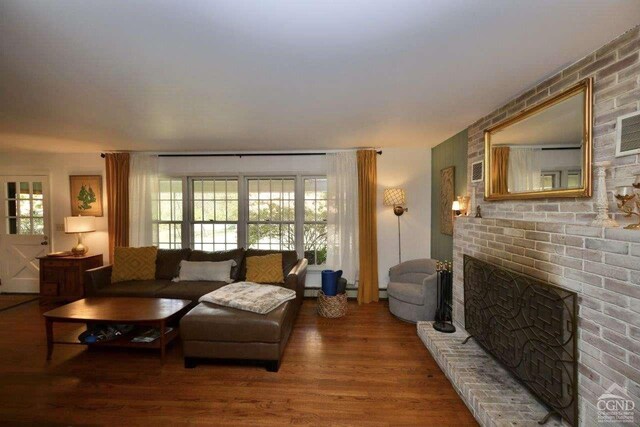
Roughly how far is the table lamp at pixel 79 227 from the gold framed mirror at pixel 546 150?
5377 millimetres

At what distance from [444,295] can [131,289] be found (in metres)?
3.70

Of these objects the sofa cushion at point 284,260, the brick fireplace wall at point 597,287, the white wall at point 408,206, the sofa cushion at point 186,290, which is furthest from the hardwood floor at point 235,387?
the white wall at point 408,206

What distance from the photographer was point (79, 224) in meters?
4.00

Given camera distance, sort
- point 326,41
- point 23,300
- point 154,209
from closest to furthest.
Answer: point 326,41, point 23,300, point 154,209

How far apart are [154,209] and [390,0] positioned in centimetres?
449

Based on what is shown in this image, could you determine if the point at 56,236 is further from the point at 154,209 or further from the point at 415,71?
the point at 415,71

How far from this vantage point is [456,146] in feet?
11.1

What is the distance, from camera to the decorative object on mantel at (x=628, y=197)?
4.29ft

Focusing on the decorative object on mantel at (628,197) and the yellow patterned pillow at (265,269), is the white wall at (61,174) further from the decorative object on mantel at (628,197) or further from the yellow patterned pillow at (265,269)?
the decorative object on mantel at (628,197)

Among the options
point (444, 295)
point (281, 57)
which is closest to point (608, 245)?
point (444, 295)

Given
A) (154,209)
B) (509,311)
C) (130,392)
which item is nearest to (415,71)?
(509,311)

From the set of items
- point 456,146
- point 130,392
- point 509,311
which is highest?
point 456,146

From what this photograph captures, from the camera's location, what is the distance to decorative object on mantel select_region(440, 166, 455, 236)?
3.46 m

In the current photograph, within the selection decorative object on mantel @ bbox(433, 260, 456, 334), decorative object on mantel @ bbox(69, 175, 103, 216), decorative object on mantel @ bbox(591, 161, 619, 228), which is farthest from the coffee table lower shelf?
decorative object on mantel @ bbox(591, 161, 619, 228)
